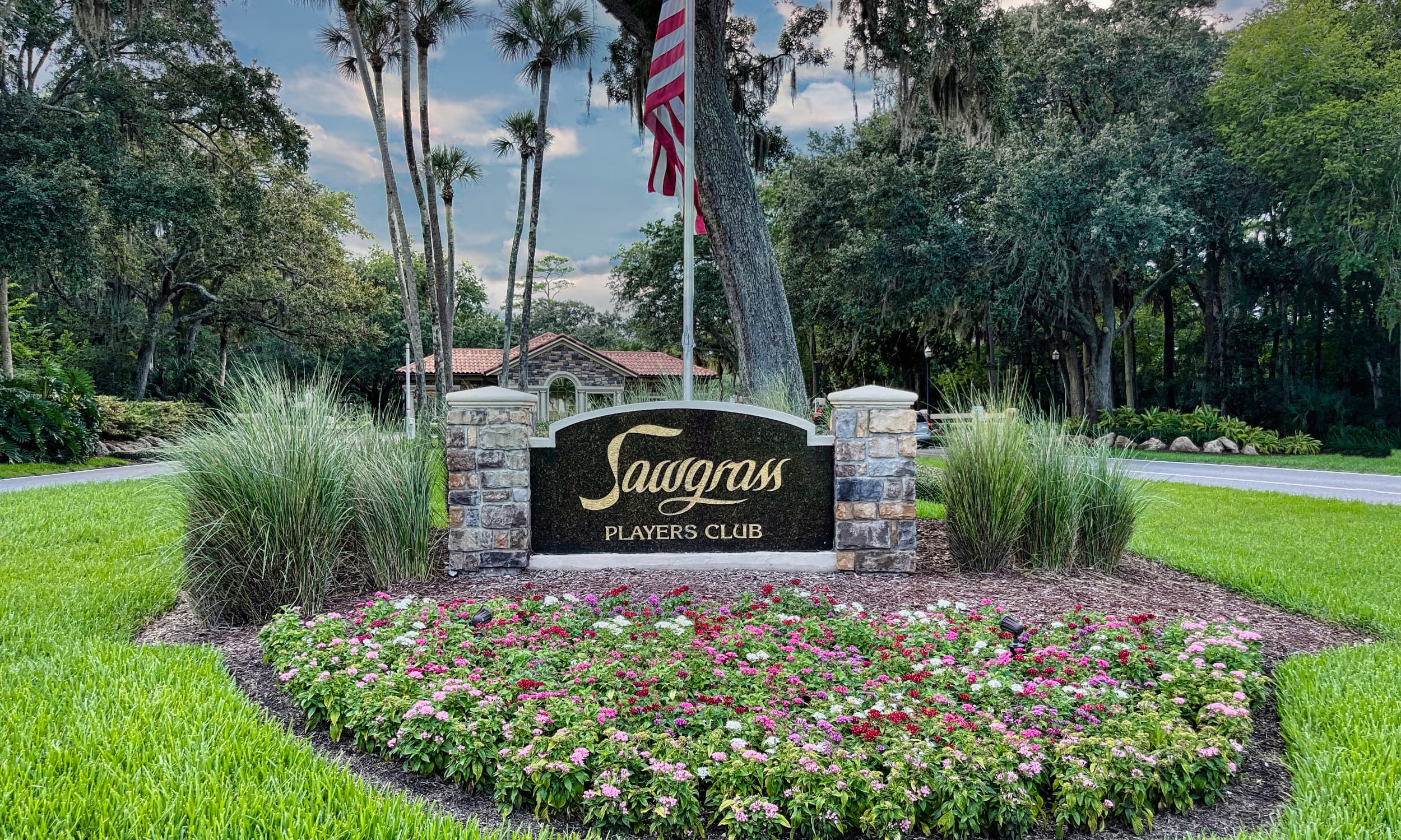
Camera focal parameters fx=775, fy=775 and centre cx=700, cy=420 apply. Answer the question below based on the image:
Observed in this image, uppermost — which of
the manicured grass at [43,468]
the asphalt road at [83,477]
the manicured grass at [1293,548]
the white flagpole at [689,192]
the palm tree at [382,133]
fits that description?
the palm tree at [382,133]

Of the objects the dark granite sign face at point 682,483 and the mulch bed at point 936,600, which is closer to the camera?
the mulch bed at point 936,600

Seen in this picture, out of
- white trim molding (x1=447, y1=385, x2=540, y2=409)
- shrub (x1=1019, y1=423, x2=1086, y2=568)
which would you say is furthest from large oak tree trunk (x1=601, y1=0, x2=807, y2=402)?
white trim molding (x1=447, y1=385, x2=540, y2=409)

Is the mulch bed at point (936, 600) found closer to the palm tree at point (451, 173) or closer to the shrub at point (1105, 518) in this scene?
the shrub at point (1105, 518)

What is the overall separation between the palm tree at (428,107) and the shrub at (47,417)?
6.13 m

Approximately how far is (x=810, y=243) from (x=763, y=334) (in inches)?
553

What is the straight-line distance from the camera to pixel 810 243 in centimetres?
2153

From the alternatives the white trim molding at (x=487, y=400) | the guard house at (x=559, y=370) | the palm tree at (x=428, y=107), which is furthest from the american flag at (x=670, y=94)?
the guard house at (x=559, y=370)

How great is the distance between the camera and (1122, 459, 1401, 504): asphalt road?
10.3m

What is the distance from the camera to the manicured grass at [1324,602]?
2449mm

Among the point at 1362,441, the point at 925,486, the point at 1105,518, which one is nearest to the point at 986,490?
the point at 1105,518

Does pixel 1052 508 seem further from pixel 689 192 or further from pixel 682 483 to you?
pixel 689 192

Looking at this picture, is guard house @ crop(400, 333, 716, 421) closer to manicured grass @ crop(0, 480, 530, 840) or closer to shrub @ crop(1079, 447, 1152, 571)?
shrub @ crop(1079, 447, 1152, 571)

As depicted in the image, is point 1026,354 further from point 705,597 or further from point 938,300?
point 705,597

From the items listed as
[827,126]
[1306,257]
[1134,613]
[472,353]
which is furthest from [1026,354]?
[1134,613]
